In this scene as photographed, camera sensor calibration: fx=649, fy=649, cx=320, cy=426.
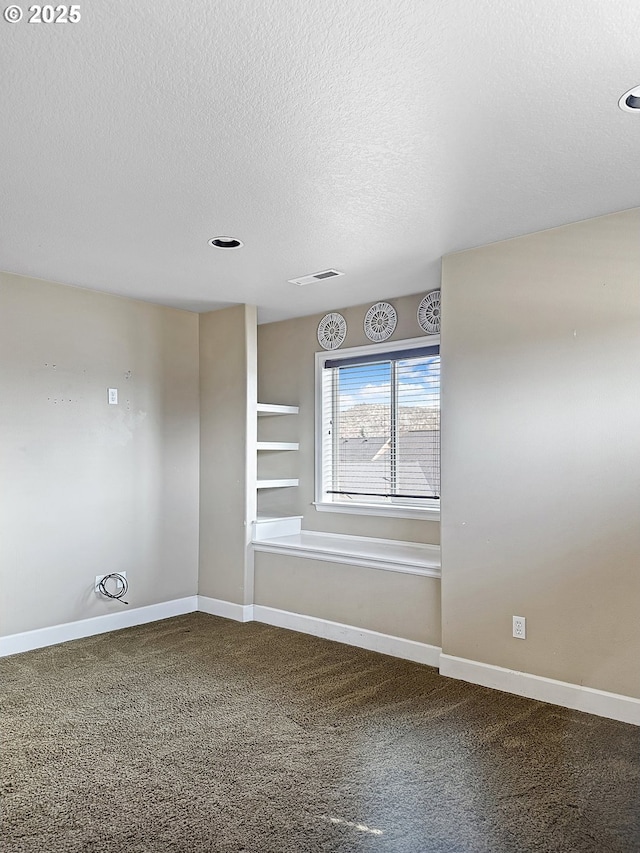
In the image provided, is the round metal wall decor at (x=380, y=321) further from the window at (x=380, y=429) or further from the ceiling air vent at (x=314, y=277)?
the ceiling air vent at (x=314, y=277)

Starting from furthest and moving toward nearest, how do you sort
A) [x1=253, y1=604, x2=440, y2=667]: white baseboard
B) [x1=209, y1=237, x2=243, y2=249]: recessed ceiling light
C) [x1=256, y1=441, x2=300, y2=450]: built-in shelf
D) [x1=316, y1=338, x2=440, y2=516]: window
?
[x1=256, y1=441, x2=300, y2=450]: built-in shelf
[x1=316, y1=338, x2=440, y2=516]: window
[x1=253, y1=604, x2=440, y2=667]: white baseboard
[x1=209, y1=237, x2=243, y2=249]: recessed ceiling light

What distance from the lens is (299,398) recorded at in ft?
17.6

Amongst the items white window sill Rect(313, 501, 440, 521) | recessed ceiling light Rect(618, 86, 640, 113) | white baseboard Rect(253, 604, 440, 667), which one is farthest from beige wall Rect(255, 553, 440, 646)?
recessed ceiling light Rect(618, 86, 640, 113)

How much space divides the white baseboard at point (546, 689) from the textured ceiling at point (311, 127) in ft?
7.47

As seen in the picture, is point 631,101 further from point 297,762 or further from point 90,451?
point 90,451

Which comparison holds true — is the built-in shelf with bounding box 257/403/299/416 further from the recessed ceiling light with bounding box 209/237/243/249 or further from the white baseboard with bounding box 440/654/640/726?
the white baseboard with bounding box 440/654/640/726

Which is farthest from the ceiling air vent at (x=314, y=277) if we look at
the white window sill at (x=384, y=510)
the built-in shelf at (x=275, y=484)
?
the white window sill at (x=384, y=510)

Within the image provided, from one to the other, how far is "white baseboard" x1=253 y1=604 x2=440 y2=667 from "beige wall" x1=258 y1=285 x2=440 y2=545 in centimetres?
78

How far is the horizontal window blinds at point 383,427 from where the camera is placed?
459 cm

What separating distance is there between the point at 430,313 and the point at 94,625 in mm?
3165

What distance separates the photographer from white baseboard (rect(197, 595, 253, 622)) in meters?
4.76

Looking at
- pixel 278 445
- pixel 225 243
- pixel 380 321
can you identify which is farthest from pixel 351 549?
pixel 225 243

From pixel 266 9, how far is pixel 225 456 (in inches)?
142

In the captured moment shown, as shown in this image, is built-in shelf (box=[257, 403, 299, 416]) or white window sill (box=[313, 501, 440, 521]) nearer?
white window sill (box=[313, 501, 440, 521])
